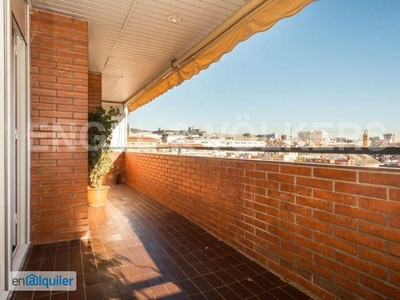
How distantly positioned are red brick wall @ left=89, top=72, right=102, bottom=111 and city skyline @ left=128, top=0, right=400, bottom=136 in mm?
2409

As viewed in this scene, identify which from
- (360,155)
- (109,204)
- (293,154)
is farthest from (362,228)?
(109,204)

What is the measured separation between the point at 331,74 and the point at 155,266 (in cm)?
292

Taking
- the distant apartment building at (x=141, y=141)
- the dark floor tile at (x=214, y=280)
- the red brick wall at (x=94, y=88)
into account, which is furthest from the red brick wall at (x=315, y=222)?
the red brick wall at (x=94, y=88)

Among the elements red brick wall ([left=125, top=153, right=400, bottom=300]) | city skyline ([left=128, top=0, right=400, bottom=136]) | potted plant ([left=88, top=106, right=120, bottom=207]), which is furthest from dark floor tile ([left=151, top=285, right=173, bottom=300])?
potted plant ([left=88, top=106, right=120, bottom=207])

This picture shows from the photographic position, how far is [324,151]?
1.80m

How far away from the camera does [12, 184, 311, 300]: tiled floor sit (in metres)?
1.88

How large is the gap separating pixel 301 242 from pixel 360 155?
858 millimetres

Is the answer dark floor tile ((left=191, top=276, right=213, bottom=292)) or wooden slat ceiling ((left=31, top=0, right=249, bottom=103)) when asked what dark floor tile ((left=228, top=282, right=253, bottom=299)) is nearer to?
dark floor tile ((left=191, top=276, right=213, bottom=292))

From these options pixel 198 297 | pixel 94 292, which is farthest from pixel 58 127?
pixel 198 297

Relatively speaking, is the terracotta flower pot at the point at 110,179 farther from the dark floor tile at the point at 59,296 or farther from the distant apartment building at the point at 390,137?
the distant apartment building at the point at 390,137

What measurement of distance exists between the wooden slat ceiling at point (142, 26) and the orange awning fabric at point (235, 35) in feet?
0.64

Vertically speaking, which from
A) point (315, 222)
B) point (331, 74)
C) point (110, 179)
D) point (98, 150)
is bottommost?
point (110, 179)

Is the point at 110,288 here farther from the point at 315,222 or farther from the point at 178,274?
the point at 315,222

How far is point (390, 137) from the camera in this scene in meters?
1.51
